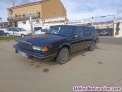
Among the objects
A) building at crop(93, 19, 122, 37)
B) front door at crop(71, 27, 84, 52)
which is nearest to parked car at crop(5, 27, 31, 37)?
front door at crop(71, 27, 84, 52)

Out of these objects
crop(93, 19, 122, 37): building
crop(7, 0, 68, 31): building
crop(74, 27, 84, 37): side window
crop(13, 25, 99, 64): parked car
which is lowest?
crop(13, 25, 99, 64): parked car

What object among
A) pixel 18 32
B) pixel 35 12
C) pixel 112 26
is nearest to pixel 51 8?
pixel 35 12

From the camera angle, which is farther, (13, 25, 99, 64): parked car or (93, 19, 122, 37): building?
(93, 19, 122, 37): building

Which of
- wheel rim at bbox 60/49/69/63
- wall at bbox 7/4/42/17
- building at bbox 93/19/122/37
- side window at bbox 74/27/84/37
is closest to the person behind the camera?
wheel rim at bbox 60/49/69/63

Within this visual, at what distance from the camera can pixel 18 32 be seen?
1672cm

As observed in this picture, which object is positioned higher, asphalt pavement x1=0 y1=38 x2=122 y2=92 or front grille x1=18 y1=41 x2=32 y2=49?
front grille x1=18 y1=41 x2=32 y2=49

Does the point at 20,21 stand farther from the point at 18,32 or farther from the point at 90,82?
the point at 90,82

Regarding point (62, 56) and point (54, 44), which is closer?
point (54, 44)

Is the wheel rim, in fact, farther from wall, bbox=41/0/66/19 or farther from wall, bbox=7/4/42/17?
wall, bbox=7/4/42/17

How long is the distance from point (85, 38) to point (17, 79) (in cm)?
421

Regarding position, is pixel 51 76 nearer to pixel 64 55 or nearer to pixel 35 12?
pixel 64 55

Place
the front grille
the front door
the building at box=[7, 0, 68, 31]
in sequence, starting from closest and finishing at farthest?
the front grille
the front door
the building at box=[7, 0, 68, 31]

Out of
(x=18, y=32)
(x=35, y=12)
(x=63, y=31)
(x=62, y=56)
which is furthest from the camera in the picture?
(x=35, y=12)

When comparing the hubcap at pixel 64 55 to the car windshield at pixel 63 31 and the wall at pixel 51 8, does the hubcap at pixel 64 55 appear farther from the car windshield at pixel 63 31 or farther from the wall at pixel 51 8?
the wall at pixel 51 8
